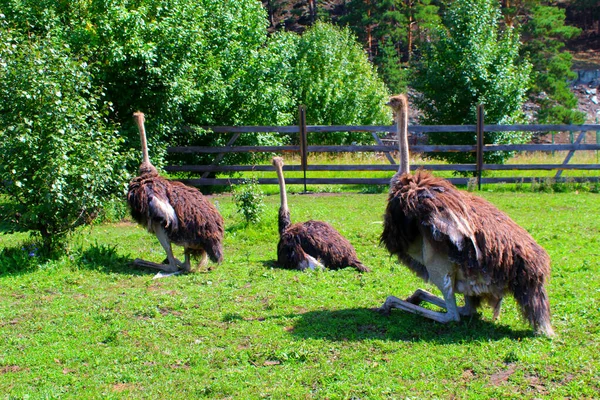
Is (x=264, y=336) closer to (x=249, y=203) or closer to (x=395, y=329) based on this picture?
(x=395, y=329)

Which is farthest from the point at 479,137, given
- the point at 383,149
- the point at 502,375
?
the point at 502,375

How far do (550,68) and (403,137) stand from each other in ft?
122

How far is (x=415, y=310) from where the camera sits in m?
6.50

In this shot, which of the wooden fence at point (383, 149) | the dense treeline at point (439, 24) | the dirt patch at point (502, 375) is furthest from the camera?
the dense treeline at point (439, 24)

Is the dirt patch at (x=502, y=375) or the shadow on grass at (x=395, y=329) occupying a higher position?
the shadow on grass at (x=395, y=329)

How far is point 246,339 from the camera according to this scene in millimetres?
6176

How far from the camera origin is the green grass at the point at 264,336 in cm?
514

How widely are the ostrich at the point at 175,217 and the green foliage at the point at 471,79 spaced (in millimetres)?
11922

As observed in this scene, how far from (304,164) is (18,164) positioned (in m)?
9.60

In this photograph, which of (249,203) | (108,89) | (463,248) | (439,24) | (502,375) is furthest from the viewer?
(439,24)

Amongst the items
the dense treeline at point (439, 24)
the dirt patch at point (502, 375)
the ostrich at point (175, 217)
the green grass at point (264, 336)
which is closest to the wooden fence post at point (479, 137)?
the green grass at point (264, 336)

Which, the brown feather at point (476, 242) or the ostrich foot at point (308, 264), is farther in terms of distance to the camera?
the ostrich foot at point (308, 264)

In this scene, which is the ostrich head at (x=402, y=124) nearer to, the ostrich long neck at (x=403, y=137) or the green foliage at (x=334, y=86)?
the ostrich long neck at (x=403, y=137)

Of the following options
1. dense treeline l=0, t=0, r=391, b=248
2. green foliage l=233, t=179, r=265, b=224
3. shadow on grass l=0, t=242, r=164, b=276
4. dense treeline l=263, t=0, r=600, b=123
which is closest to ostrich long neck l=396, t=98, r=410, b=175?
dense treeline l=0, t=0, r=391, b=248
